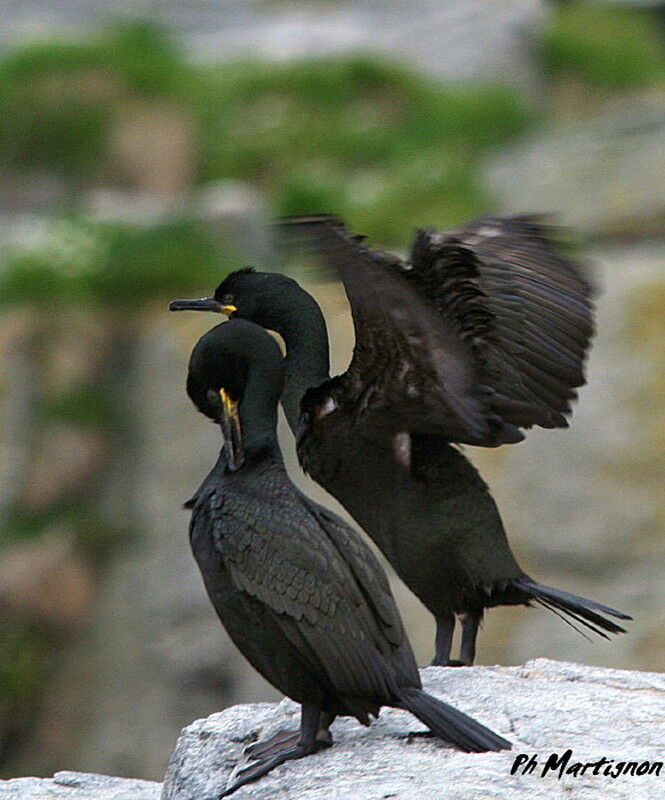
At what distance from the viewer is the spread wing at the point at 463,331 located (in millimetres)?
4828

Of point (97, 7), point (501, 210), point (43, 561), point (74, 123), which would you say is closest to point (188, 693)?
point (43, 561)

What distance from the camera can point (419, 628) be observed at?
8.80 meters

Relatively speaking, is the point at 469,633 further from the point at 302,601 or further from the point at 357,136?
the point at 357,136

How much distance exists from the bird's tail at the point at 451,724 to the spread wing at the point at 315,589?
78 millimetres

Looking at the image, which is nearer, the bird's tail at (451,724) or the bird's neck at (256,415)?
the bird's tail at (451,724)

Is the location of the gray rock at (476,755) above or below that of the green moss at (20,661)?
above

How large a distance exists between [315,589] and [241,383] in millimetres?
619

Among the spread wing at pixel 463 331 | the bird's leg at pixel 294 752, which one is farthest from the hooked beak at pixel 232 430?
the bird's leg at pixel 294 752

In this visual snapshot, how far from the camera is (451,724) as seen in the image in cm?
432

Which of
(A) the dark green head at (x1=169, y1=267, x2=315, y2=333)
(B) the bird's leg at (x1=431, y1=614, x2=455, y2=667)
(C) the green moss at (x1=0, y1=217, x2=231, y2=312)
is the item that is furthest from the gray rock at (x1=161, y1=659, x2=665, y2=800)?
(C) the green moss at (x1=0, y1=217, x2=231, y2=312)

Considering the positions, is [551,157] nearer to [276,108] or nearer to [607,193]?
[607,193]

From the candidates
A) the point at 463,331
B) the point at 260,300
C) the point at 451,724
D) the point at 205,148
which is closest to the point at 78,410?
the point at 205,148

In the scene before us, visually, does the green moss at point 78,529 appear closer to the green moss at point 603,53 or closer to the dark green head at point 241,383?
the dark green head at point 241,383

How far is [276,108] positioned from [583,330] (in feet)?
23.0
